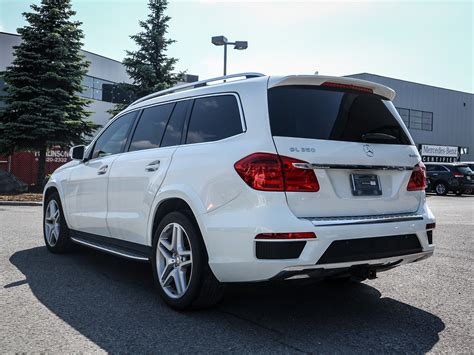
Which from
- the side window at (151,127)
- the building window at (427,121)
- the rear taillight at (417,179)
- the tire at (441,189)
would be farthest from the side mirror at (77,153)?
the building window at (427,121)

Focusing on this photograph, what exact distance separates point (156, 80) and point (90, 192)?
19285mm

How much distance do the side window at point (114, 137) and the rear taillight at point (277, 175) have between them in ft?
7.44

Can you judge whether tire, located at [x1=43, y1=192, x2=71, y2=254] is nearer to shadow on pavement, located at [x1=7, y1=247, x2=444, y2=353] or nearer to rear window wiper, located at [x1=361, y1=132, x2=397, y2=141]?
shadow on pavement, located at [x1=7, y1=247, x2=444, y2=353]

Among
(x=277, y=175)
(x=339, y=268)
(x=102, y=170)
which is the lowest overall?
(x=339, y=268)

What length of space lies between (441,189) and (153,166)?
23595 millimetres

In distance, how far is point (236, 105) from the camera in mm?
3820

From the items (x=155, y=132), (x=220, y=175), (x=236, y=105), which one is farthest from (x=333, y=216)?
(x=155, y=132)

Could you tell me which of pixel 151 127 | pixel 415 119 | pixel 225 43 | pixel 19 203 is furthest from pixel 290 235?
pixel 415 119

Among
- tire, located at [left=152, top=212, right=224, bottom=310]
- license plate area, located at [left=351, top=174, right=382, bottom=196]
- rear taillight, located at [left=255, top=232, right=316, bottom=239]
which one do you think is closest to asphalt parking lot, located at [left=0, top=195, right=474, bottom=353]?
tire, located at [left=152, top=212, right=224, bottom=310]

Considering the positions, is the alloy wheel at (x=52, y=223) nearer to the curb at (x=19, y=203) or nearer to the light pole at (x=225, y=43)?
the curb at (x=19, y=203)

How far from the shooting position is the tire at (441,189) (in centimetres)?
2473

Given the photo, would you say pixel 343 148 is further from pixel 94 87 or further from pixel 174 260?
pixel 94 87

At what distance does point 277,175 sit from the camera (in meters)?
3.31

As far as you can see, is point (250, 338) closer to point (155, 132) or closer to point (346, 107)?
point (346, 107)
